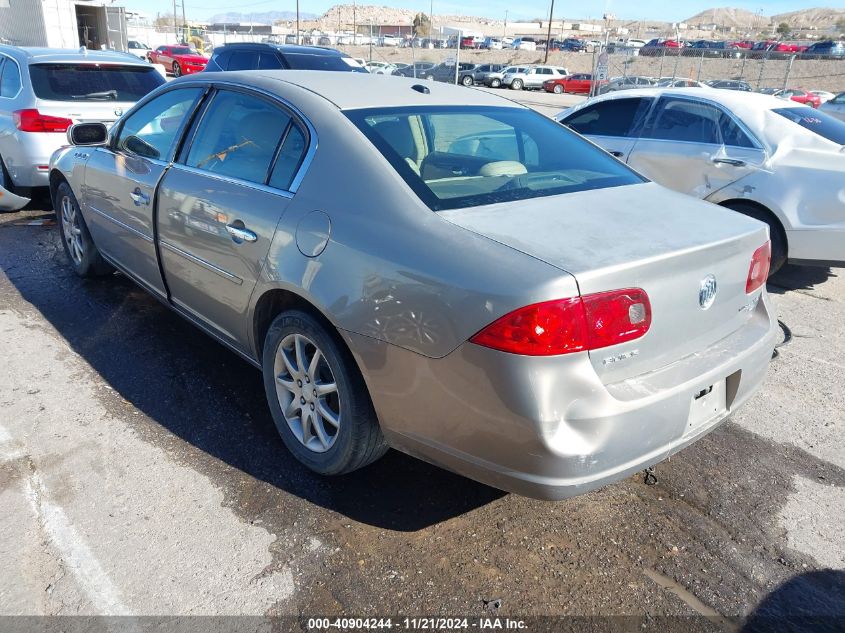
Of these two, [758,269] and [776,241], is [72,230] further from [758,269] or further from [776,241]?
[776,241]

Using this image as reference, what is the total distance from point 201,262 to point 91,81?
5034mm

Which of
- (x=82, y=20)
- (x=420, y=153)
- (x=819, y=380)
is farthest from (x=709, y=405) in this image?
(x=82, y=20)

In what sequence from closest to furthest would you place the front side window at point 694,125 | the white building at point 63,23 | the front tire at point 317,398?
the front tire at point 317,398, the front side window at point 694,125, the white building at point 63,23

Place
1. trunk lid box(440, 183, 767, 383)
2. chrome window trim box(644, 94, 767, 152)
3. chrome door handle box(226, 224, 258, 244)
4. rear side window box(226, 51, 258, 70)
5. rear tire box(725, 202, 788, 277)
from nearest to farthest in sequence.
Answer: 1. trunk lid box(440, 183, 767, 383)
2. chrome door handle box(226, 224, 258, 244)
3. rear tire box(725, 202, 788, 277)
4. chrome window trim box(644, 94, 767, 152)
5. rear side window box(226, 51, 258, 70)

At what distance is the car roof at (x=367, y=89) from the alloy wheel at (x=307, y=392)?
1095mm

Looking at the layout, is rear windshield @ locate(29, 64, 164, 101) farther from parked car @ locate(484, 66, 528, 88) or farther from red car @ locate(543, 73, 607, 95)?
parked car @ locate(484, 66, 528, 88)

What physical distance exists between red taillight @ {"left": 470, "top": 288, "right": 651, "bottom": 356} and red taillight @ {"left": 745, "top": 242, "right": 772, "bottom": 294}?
0.87 m

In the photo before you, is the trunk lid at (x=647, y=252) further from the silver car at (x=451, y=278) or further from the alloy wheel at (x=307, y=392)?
the alloy wheel at (x=307, y=392)

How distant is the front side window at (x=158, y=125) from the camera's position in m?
3.84

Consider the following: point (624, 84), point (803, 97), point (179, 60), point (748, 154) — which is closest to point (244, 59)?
point (748, 154)

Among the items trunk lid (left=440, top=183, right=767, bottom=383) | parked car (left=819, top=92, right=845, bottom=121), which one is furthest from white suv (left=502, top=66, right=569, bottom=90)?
trunk lid (left=440, top=183, right=767, bottom=383)

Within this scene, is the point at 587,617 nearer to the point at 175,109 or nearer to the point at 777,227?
the point at 175,109

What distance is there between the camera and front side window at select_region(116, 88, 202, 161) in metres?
3.84

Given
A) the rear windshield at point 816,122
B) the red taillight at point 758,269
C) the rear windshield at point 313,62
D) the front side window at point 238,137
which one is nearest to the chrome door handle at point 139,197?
the front side window at point 238,137
